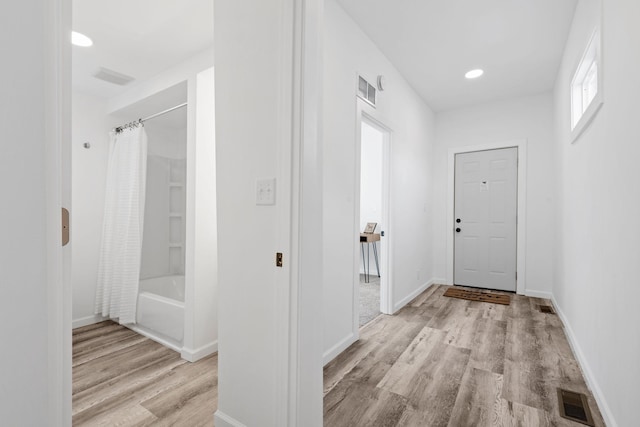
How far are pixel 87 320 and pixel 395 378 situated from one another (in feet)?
10.3

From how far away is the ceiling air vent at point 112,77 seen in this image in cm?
275

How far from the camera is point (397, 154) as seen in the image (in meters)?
3.48

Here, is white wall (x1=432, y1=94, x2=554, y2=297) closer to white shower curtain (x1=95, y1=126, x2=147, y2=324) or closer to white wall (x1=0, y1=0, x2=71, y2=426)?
white shower curtain (x1=95, y1=126, x2=147, y2=324)

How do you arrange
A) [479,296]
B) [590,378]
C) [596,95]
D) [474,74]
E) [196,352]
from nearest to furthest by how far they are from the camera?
[596,95], [590,378], [196,352], [474,74], [479,296]

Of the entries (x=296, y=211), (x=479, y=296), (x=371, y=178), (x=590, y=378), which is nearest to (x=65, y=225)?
(x=296, y=211)

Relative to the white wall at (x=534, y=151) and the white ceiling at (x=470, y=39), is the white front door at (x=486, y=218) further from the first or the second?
the white ceiling at (x=470, y=39)

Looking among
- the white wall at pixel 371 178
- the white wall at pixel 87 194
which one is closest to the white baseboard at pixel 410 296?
the white wall at pixel 371 178

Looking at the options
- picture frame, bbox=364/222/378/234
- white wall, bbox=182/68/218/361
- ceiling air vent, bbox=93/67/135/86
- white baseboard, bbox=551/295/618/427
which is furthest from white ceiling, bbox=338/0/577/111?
white baseboard, bbox=551/295/618/427

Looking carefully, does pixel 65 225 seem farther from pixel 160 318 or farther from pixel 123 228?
pixel 123 228

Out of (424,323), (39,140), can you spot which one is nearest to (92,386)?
(39,140)

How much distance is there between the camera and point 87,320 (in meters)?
3.17

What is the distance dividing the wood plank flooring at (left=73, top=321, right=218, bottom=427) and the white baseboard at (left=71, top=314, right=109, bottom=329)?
1.38 feet

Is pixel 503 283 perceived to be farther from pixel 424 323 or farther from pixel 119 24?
pixel 119 24

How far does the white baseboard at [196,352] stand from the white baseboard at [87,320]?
4.96 feet
